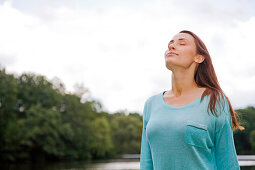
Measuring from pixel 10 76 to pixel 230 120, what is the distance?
48.5 m

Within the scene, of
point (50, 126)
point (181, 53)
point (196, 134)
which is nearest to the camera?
point (196, 134)

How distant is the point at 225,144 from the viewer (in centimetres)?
203

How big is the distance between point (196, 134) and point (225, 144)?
0.20 metres

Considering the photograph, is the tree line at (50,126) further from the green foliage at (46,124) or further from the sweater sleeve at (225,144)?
the sweater sleeve at (225,144)

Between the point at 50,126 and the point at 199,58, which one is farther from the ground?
the point at 50,126

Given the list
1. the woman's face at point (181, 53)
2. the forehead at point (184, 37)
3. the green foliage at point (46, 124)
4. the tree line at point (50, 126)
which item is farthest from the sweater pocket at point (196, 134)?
the green foliage at point (46, 124)

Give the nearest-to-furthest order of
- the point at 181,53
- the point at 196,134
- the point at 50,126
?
the point at 196,134 → the point at 181,53 → the point at 50,126

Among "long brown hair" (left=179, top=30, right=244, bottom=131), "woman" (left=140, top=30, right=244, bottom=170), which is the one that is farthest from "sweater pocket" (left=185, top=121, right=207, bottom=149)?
"long brown hair" (left=179, top=30, right=244, bottom=131)

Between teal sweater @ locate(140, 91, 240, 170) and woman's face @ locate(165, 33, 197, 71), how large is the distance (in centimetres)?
26

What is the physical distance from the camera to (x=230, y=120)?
2066 mm

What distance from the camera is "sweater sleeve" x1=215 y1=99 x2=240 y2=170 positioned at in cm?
201

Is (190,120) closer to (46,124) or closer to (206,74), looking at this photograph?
(206,74)

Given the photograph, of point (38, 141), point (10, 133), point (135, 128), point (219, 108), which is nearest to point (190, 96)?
point (219, 108)

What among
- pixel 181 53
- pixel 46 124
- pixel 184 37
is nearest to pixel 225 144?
pixel 181 53
